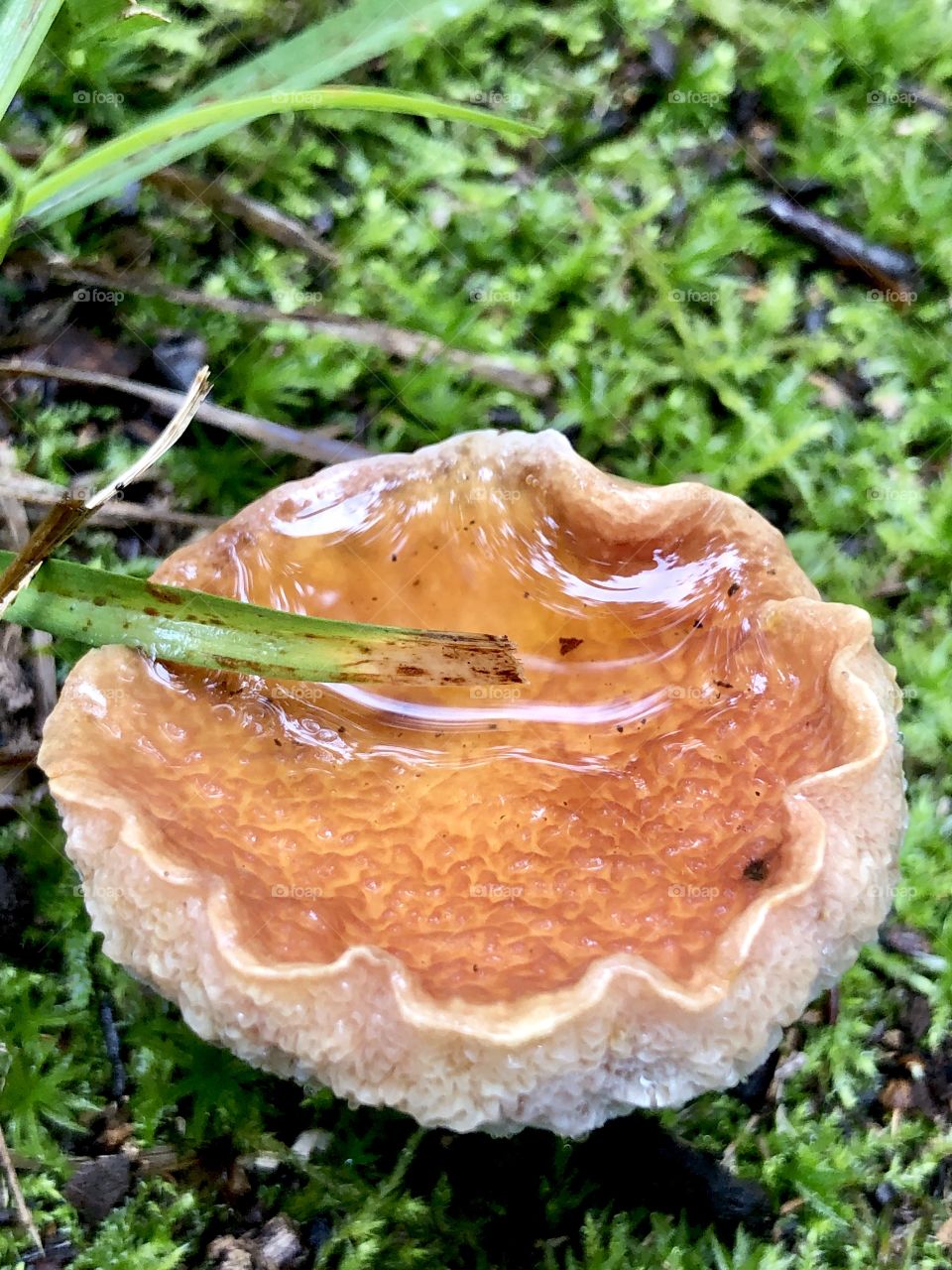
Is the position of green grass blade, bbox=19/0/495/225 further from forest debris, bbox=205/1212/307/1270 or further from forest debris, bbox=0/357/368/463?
forest debris, bbox=205/1212/307/1270

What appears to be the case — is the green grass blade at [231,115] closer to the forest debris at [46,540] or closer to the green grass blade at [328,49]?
the green grass blade at [328,49]

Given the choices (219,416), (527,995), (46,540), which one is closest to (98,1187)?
(527,995)

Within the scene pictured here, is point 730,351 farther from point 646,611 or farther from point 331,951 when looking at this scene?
point 331,951

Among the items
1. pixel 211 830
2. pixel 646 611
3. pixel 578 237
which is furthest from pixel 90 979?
pixel 578 237

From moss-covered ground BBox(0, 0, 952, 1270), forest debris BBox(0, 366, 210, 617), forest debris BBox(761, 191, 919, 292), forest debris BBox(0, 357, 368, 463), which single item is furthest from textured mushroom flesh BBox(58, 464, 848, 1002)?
forest debris BBox(761, 191, 919, 292)

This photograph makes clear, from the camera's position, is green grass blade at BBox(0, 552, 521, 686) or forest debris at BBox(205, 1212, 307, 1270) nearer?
green grass blade at BBox(0, 552, 521, 686)

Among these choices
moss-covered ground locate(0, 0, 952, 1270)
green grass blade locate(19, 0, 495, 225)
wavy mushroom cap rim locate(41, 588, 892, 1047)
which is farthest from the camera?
green grass blade locate(19, 0, 495, 225)

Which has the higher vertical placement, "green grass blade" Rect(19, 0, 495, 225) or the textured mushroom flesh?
"green grass blade" Rect(19, 0, 495, 225)
